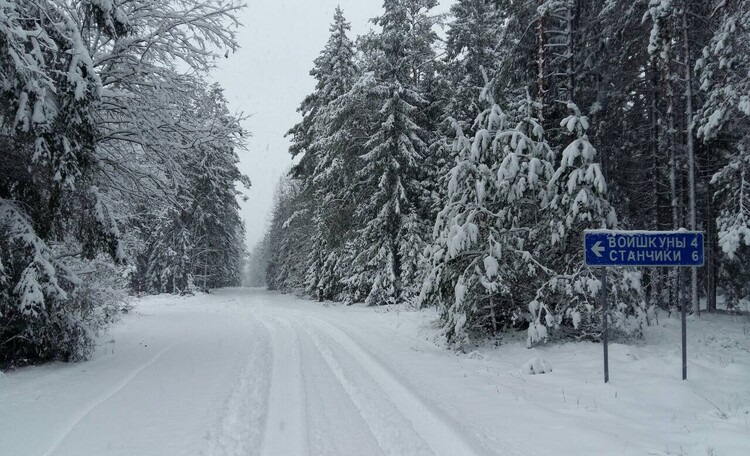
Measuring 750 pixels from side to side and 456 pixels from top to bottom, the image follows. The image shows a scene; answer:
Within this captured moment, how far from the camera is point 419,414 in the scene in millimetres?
6250

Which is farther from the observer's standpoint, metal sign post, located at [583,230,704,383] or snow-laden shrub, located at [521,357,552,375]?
snow-laden shrub, located at [521,357,552,375]

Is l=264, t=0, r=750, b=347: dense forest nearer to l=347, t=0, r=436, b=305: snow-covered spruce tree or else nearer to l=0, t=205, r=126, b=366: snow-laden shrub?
l=347, t=0, r=436, b=305: snow-covered spruce tree

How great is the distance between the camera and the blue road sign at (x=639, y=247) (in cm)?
768

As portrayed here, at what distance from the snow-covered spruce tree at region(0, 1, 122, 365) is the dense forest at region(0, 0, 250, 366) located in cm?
2

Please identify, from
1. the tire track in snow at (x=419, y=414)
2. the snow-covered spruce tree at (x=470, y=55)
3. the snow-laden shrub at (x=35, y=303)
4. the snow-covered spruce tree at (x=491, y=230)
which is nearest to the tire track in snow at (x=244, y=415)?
the tire track in snow at (x=419, y=414)

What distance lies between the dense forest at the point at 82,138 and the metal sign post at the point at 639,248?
860 cm

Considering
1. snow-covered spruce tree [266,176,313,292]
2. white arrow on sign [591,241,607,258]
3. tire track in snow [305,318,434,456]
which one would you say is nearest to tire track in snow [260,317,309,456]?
tire track in snow [305,318,434,456]

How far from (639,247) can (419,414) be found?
4.60m

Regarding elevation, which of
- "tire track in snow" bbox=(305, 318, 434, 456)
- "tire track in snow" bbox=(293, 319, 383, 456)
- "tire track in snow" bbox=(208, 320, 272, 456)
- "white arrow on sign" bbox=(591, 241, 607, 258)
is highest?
"white arrow on sign" bbox=(591, 241, 607, 258)

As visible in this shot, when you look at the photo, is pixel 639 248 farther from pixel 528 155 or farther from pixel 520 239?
pixel 528 155

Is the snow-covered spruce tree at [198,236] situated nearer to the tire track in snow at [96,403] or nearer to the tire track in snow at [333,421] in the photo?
the tire track in snow at [96,403]

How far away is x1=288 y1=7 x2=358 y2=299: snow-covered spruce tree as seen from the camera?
23.9 m

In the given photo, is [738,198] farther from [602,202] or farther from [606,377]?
[606,377]

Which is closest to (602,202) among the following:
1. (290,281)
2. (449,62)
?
(449,62)
